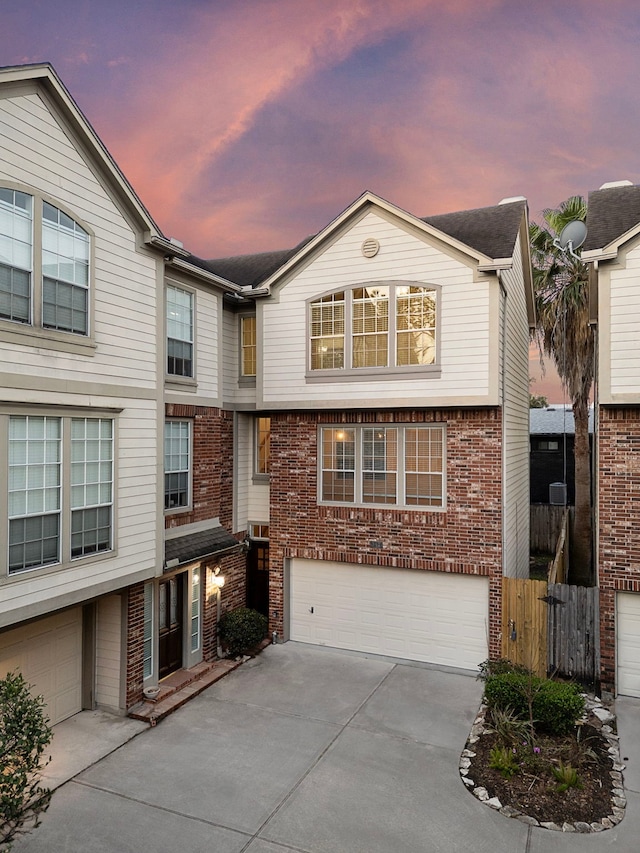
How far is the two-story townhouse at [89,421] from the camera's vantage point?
712cm

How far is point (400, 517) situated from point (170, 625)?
525 centimetres

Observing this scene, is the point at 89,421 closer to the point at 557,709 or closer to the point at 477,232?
the point at 557,709

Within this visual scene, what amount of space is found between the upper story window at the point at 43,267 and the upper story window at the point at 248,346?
5.35m

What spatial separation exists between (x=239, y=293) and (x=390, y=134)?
9394 millimetres

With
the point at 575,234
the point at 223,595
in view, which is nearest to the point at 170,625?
the point at 223,595

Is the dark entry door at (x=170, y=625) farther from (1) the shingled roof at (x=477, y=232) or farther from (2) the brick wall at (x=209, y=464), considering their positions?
(1) the shingled roof at (x=477, y=232)

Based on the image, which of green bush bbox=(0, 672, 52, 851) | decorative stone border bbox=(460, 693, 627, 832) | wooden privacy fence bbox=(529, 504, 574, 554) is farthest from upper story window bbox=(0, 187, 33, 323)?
wooden privacy fence bbox=(529, 504, 574, 554)

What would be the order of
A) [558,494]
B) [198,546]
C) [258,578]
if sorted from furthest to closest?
[558,494] < [258,578] < [198,546]

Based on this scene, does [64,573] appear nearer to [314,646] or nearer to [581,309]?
Answer: [314,646]

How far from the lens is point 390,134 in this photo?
58.2 feet

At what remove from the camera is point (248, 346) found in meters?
13.4

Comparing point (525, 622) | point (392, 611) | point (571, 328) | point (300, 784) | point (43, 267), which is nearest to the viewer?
point (300, 784)

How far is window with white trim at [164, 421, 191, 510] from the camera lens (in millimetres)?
10570

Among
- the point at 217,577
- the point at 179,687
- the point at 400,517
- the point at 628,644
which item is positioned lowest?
the point at 179,687
